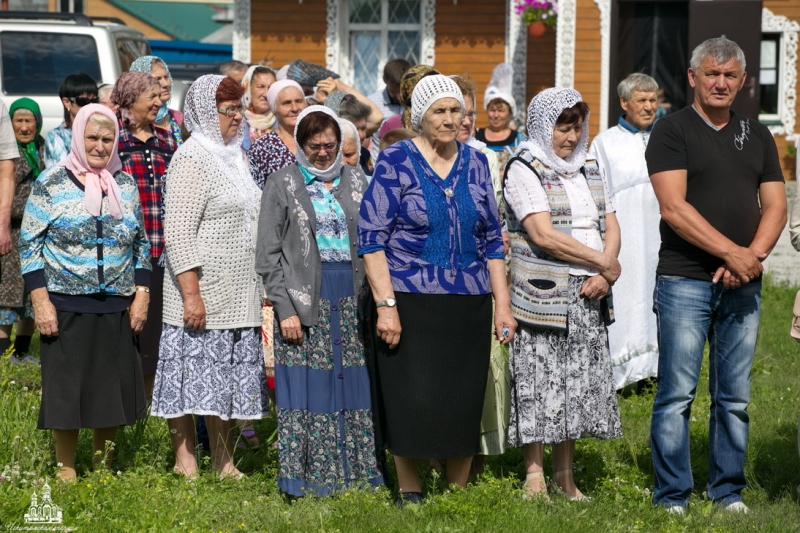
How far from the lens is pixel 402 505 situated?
5.12m

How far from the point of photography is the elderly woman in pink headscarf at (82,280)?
5223 millimetres

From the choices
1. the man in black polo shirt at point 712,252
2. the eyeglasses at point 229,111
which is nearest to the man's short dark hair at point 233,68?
the eyeglasses at point 229,111

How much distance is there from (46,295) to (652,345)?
396cm

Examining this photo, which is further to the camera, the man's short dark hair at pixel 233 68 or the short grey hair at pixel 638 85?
the man's short dark hair at pixel 233 68

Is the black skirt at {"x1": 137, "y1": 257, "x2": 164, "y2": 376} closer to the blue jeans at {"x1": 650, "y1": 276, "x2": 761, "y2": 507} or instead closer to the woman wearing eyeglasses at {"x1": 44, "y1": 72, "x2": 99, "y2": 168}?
the woman wearing eyeglasses at {"x1": 44, "y1": 72, "x2": 99, "y2": 168}

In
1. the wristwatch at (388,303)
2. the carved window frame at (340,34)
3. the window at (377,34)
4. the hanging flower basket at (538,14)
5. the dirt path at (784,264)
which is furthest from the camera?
the window at (377,34)

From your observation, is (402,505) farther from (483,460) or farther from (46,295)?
(46,295)

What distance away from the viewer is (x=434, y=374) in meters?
5.01

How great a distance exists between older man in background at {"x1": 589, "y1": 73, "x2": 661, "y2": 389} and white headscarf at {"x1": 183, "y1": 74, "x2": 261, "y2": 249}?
2.60m

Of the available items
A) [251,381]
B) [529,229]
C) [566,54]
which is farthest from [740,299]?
[566,54]

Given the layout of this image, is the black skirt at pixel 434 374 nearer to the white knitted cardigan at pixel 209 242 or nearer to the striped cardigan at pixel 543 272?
the striped cardigan at pixel 543 272

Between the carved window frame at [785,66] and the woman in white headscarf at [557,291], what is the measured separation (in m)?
13.1

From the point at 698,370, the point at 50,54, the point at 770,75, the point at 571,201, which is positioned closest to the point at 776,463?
the point at 698,370

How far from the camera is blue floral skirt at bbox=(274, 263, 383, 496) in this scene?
205 inches
